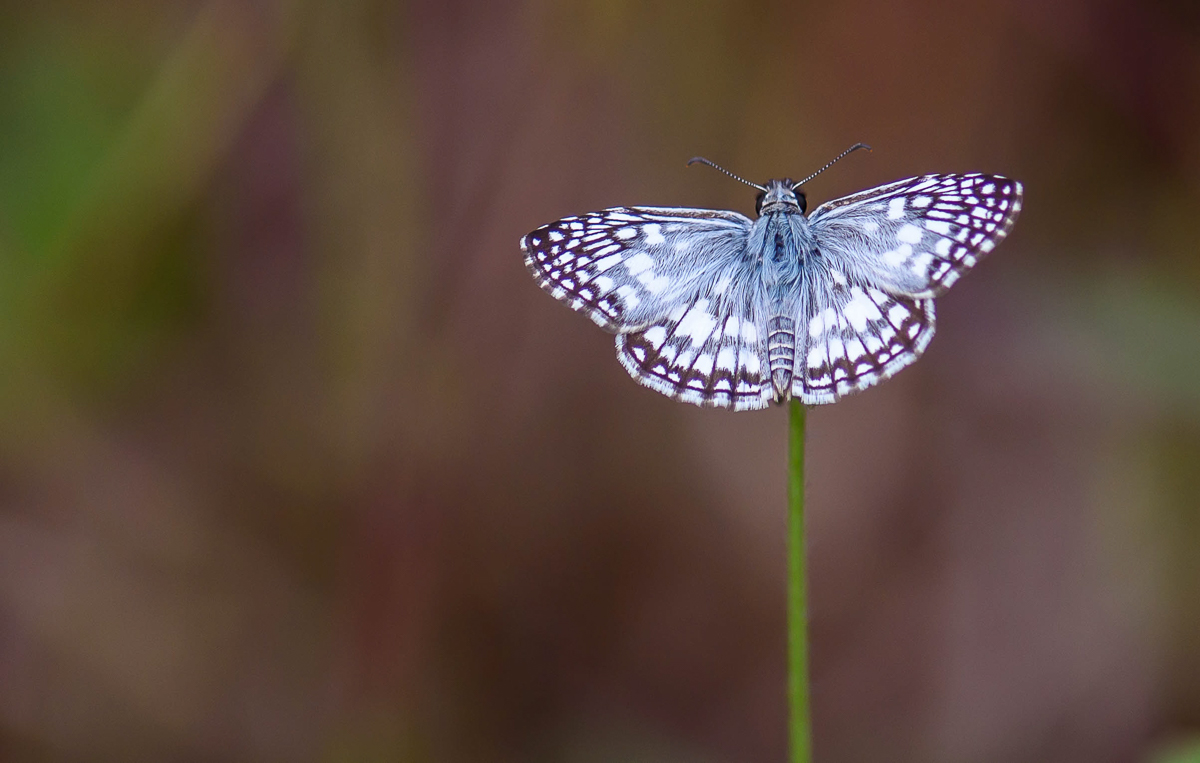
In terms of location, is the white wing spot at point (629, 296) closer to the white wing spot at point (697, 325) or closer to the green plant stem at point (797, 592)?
the white wing spot at point (697, 325)

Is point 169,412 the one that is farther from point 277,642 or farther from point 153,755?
point 153,755

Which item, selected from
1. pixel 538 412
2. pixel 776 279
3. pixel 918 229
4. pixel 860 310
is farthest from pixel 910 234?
pixel 538 412

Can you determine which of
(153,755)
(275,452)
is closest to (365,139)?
(275,452)

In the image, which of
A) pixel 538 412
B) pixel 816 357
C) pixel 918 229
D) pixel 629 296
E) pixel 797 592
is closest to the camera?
pixel 797 592

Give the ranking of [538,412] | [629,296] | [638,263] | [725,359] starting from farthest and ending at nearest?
[538,412] < [638,263] < [629,296] < [725,359]

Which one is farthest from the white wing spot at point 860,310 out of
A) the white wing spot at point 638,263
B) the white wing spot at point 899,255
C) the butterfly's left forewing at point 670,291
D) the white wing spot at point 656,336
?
the white wing spot at point 638,263

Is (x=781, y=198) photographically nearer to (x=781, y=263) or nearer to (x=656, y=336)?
(x=781, y=263)

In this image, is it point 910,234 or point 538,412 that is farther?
point 538,412
